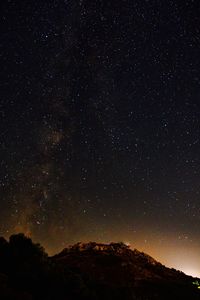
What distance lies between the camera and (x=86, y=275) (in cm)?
4462

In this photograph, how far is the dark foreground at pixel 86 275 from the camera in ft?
80.2

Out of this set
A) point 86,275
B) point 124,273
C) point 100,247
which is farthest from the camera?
point 100,247

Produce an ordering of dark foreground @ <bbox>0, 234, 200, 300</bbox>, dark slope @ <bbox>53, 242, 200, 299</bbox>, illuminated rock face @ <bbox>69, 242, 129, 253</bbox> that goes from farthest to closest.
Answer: illuminated rock face @ <bbox>69, 242, 129, 253</bbox> → dark slope @ <bbox>53, 242, 200, 299</bbox> → dark foreground @ <bbox>0, 234, 200, 300</bbox>

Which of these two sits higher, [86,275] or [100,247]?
[100,247]

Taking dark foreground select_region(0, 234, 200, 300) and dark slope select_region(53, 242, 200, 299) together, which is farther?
dark slope select_region(53, 242, 200, 299)

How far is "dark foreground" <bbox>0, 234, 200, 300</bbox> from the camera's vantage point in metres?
24.4

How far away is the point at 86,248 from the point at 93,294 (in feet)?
145

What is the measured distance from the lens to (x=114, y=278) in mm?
49781

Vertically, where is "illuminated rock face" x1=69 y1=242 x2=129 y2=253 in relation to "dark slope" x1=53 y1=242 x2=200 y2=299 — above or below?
above

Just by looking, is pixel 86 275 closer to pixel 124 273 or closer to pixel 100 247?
pixel 124 273

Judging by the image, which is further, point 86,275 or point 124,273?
point 124,273

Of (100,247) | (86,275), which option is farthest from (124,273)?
(100,247)

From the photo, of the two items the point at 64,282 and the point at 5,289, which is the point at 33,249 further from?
the point at 5,289

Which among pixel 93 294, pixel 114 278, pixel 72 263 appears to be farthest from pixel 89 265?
pixel 93 294
